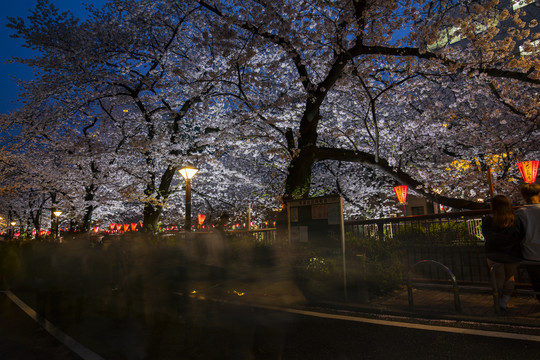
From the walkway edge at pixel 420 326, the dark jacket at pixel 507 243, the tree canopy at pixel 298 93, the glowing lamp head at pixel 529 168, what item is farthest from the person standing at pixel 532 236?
the glowing lamp head at pixel 529 168

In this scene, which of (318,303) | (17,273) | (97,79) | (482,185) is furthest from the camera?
(482,185)

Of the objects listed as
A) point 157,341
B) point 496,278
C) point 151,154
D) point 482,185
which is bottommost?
point 157,341

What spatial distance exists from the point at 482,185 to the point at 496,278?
14638 mm

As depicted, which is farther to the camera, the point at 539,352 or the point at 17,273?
the point at 17,273

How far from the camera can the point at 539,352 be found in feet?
12.5

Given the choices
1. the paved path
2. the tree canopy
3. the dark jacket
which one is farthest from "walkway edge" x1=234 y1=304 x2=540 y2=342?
the tree canopy

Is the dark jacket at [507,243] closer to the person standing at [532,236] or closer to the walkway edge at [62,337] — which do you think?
the person standing at [532,236]

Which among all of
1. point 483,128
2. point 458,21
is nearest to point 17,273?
point 458,21

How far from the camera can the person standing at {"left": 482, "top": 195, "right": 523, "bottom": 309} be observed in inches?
211

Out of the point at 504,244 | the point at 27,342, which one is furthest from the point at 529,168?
the point at 27,342

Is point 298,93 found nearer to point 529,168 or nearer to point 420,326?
point 529,168

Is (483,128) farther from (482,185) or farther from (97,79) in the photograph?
(97,79)

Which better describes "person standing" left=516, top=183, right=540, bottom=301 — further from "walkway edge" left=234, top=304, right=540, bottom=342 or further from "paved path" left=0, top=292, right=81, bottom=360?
"paved path" left=0, top=292, right=81, bottom=360

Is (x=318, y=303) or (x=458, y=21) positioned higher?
(x=458, y=21)
